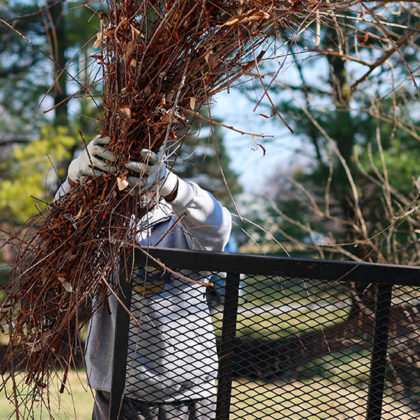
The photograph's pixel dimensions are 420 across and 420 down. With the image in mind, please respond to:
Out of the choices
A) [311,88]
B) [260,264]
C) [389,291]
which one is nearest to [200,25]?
[260,264]

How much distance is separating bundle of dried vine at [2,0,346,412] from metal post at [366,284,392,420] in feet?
1.92

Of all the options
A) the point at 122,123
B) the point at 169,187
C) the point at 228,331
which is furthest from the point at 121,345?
the point at 122,123

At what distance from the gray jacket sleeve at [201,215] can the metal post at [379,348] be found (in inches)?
16.6

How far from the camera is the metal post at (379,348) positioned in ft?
3.60

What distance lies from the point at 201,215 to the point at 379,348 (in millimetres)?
564

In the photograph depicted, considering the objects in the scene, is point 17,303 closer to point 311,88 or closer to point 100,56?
point 100,56

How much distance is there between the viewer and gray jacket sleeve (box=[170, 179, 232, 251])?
129cm

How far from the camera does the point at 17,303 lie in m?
1.23

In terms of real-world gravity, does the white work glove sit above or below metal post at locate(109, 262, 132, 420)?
above

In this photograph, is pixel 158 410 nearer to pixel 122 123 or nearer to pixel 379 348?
pixel 379 348

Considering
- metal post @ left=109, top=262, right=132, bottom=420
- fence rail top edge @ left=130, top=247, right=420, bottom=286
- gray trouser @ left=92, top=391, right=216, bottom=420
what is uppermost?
fence rail top edge @ left=130, top=247, right=420, bottom=286

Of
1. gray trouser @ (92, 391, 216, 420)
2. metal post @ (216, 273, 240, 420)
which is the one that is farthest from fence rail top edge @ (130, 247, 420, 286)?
gray trouser @ (92, 391, 216, 420)

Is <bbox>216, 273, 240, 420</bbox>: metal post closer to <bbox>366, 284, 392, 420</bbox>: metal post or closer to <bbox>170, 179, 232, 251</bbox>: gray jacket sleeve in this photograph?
<bbox>170, 179, 232, 251</bbox>: gray jacket sleeve

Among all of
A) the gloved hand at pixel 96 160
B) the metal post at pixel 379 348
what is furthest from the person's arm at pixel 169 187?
the metal post at pixel 379 348
